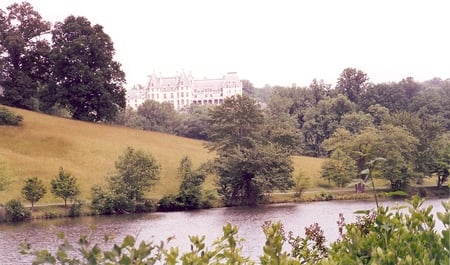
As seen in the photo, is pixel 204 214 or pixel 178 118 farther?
pixel 178 118

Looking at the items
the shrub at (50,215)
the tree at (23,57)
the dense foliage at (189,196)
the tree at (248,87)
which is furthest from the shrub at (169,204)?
the tree at (248,87)

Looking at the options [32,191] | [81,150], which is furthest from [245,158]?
[81,150]

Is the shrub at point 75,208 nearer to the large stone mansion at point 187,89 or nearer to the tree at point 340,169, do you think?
the tree at point 340,169

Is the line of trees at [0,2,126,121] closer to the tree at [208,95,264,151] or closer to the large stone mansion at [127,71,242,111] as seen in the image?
the tree at [208,95,264,151]

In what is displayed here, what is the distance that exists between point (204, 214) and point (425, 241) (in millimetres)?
30299

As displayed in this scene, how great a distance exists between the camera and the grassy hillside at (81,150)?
39812mm

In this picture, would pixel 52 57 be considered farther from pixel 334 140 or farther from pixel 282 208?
pixel 282 208

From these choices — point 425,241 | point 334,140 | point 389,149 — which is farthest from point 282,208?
point 425,241

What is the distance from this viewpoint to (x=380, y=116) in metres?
60.8

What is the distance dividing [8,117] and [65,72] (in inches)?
303

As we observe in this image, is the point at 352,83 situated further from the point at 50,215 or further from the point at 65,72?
the point at 50,215

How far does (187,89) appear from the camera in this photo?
102125 mm

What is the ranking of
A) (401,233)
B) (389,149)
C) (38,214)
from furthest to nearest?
(389,149), (38,214), (401,233)

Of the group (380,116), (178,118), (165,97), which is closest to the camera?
(380,116)
